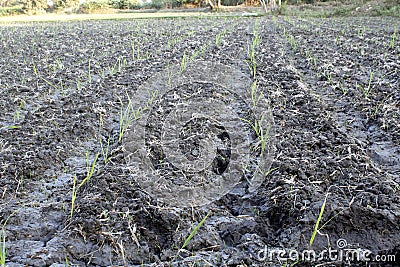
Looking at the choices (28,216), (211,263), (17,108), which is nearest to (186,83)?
(17,108)

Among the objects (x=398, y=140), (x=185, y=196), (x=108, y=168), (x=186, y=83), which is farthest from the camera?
(x=186, y=83)

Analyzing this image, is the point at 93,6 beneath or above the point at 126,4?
beneath

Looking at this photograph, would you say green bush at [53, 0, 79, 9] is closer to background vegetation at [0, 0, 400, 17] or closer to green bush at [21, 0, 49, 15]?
background vegetation at [0, 0, 400, 17]

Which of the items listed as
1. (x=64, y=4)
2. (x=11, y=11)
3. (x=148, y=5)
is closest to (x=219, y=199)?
(x=11, y=11)

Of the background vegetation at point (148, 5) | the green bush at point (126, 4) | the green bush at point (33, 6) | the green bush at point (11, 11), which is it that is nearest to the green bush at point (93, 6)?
the background vegetation at point (148, 5)

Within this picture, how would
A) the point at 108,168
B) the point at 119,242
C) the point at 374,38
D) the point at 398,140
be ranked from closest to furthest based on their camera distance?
1. the point at 119,242
2. the point at 108,168
3. the point at 398,140
4. the point at 374,38

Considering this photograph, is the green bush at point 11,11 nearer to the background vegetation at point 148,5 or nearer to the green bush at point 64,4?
the background vegetation at point 148,5

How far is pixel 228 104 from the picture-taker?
13.9 ft

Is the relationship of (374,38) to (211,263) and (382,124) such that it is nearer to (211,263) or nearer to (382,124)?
(382,124)

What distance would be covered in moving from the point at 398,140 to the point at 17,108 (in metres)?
3.94

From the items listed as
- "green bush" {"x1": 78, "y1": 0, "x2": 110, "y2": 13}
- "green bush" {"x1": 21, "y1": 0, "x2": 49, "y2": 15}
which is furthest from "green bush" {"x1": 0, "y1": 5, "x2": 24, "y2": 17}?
"green bush" {"x1": 78, "y1": 0, "x2": 110, "y2": 13}

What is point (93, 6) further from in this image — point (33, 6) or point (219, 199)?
point (219, 199)

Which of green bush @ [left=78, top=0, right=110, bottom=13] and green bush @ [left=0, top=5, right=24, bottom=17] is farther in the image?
green bush @ [left=78, top=0, right=110, bottom=13]

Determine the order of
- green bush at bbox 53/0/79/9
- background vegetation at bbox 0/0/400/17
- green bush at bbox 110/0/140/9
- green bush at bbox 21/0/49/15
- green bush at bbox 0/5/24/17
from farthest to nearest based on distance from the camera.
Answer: green bush at bbox 110/0/140/9 → green bush at bbox 53/0/79/9 → green bush at bbox 0/5/24/17 → green bush at bbox 21/0/49/15 → background vegetation at bbox 0/0/400/17
